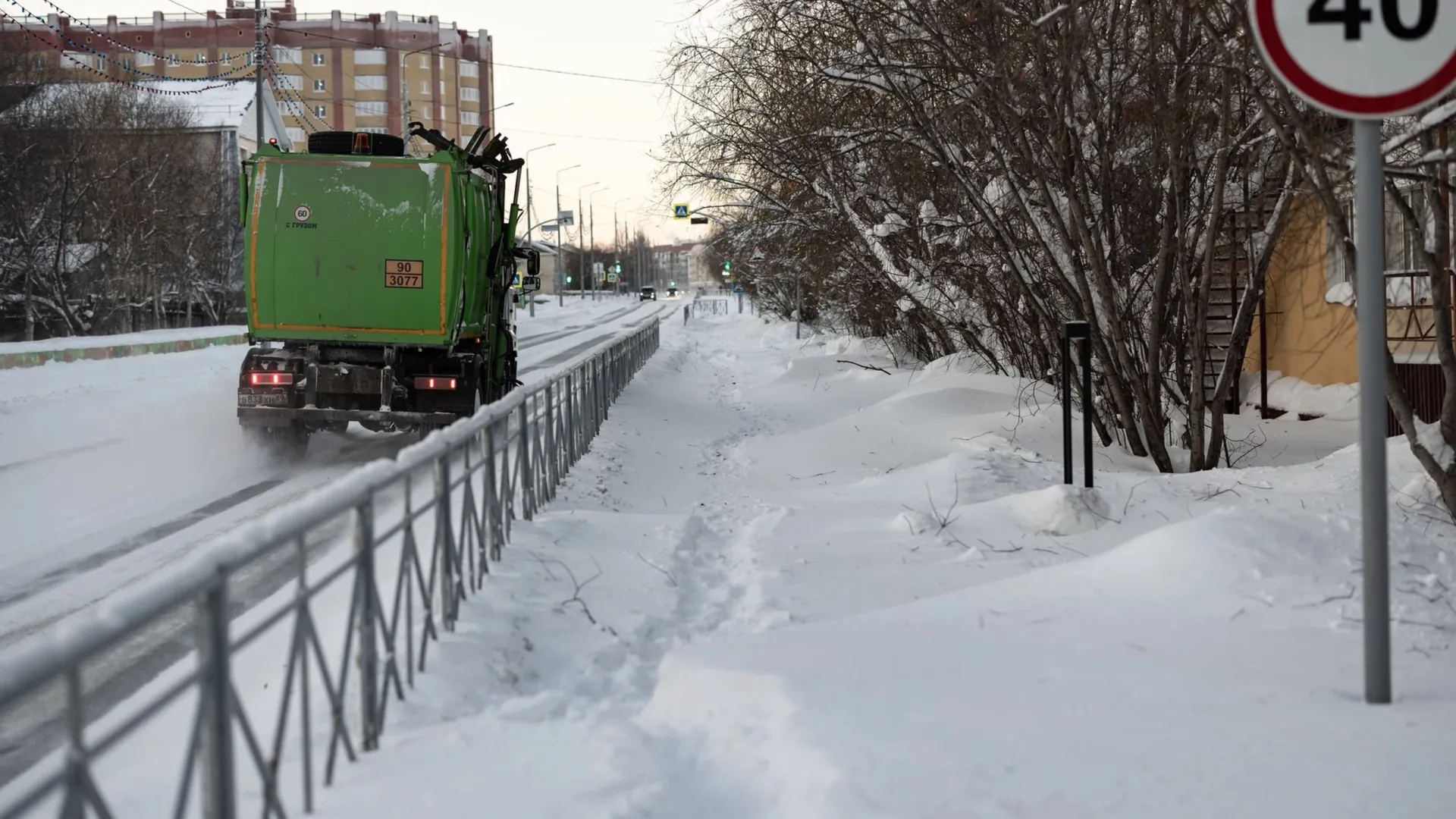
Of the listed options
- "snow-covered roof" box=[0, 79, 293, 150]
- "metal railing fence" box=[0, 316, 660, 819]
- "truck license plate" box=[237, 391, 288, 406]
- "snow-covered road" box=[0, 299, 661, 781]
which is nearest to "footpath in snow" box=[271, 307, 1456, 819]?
"metal railing fence" box=[0, 316, 660, 819]

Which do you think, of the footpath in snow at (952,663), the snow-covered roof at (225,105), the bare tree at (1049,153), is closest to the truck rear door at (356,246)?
the bare tree at (1049,153)

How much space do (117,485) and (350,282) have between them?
2.89 metres

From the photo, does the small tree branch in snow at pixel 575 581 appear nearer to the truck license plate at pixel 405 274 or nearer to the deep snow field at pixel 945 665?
the deep snow field at pixel 945 665

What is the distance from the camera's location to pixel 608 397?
17.1 meters

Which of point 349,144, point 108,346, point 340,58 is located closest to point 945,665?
point 349,144

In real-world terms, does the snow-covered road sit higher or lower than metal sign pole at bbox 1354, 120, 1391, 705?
lower

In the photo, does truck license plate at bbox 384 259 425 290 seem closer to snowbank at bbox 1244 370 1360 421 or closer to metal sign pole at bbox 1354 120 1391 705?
snowbank at bbox 1244 370 1360 421

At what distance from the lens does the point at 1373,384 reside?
395 centimetres

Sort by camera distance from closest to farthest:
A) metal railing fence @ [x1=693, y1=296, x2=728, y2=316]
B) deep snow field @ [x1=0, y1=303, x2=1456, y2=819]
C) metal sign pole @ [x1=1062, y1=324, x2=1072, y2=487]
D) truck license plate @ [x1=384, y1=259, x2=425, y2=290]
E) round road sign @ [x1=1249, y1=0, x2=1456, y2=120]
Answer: deep snow field @ [x1=0, y1=303, x2=1456, y2=819]
round road sign @ [x1=1249, y1=0, x2=1456, y2=120]
metal sign pole @ [x1=1062, y1=324, x2=1072, y2=487]
truck license plate @ [x1=384, y1=259, x2=425, y2=290]
metal railing fence @ [x1=693, y1=296, x2=728, y2=316]

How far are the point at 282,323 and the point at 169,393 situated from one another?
25.4 ft

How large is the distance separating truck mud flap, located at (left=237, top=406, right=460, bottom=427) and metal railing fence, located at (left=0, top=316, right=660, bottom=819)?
6743 millimetres

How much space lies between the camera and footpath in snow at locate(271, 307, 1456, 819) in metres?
3.75

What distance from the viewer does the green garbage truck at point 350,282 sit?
42.2 feet

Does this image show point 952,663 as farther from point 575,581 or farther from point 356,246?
point 356,246
